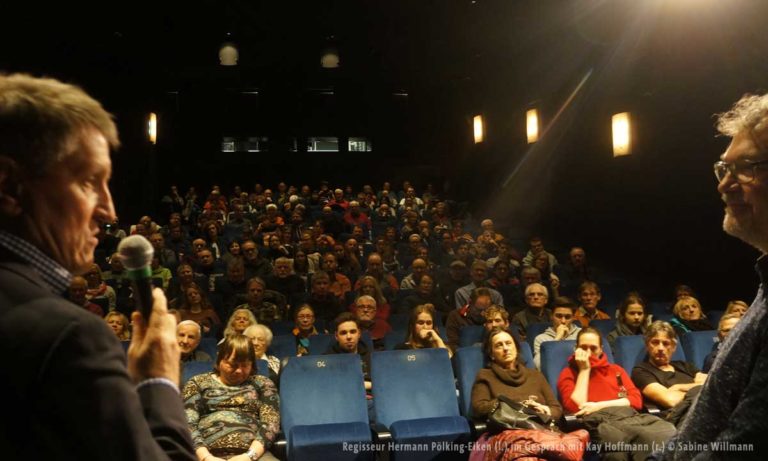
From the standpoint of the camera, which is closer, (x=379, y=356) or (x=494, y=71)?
(x=379, y=356)

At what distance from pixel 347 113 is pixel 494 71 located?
4016 millimetres

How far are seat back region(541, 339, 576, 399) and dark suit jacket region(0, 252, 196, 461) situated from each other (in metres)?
3.41

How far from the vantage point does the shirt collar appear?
68 cm

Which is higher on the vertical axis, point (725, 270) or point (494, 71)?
point (494, 71)

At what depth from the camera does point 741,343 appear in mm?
921

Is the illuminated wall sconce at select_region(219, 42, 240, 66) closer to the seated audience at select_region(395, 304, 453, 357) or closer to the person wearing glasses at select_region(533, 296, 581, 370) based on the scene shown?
the seated audience at select_region(395, 304, 453, 357)

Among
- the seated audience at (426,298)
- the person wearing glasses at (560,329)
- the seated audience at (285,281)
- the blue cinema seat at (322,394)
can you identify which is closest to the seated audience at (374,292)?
the seated audience at (426,298)

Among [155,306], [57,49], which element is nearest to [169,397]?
[155,306]

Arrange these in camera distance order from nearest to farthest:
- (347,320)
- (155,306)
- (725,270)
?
(155,306) → (347,320) → (725,270)

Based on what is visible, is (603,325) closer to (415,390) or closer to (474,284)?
(474,284)

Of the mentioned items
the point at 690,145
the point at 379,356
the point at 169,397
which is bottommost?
the point at 379,356

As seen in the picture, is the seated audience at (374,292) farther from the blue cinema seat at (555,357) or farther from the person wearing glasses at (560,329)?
the blue cinema seat at (555,357)

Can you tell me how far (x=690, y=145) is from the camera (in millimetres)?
6121

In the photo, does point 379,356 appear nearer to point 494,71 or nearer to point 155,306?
point 155,306
